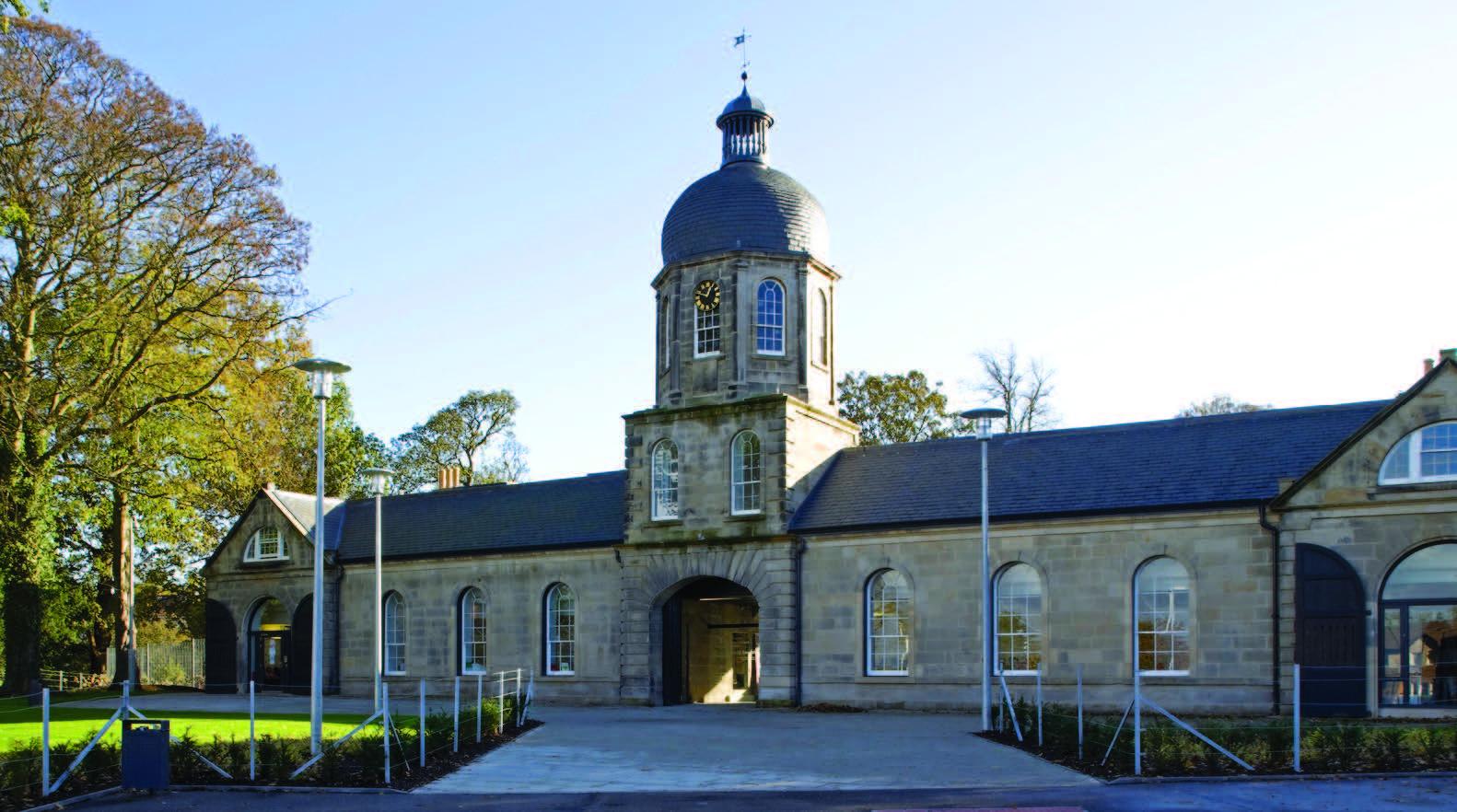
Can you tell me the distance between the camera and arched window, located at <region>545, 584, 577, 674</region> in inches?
1390

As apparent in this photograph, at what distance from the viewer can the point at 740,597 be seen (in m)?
34.0

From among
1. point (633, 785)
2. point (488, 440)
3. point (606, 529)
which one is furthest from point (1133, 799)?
point (488, 440)

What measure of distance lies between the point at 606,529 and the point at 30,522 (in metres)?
14.8

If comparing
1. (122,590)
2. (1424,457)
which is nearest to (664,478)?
(1424,457)

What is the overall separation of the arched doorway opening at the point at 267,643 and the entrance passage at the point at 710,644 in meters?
14.2

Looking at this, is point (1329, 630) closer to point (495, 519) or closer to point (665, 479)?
point (665, 479)

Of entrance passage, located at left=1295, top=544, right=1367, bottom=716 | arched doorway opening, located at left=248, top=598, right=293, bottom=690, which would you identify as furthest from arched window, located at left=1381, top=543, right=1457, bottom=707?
arched doorway opening, located at left=248, top=598, right=293, bottom=690

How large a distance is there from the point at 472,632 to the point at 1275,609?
21340 mm

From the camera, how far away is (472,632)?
37.2 meters

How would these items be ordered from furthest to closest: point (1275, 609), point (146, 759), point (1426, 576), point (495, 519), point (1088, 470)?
point (495, 519) < point (1088, 470) < point (1275, 609) < point (1426, 576) < point (146, 759)

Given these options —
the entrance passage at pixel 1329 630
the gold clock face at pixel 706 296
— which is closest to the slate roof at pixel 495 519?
the gold clock face at pixel 706 296

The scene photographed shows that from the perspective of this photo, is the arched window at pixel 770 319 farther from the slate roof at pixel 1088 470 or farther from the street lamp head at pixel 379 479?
the street lamp head at pixel 379 479

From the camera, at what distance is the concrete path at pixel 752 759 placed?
17.7 m

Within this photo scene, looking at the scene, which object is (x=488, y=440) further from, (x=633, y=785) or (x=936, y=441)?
(x=633, y=785)
